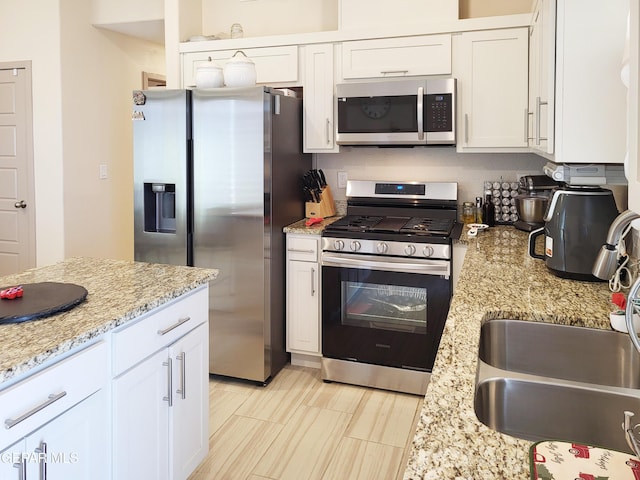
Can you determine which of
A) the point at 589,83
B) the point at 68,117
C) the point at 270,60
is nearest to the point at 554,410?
the point at 589,83

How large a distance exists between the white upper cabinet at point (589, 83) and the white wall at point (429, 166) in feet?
5.56

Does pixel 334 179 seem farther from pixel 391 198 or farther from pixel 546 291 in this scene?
pixel 546 291

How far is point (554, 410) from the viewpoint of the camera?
131 centimetres

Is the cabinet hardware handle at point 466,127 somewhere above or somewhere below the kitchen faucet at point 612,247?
above

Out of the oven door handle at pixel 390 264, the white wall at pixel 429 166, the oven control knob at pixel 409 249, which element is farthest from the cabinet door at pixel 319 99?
the oven control knob at pixel 409 249

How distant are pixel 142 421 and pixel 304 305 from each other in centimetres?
168

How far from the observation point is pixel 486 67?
3.07m

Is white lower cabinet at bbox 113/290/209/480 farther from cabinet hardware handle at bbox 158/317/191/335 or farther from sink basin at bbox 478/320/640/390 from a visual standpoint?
sink basin at bbox 478/320/640/390

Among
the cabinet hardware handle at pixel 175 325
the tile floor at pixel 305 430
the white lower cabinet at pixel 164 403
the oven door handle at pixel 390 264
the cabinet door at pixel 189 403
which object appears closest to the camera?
the white lower cabinet at pixel 164 403

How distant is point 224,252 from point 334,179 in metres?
1.06

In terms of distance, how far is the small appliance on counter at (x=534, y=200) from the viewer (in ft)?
9.67

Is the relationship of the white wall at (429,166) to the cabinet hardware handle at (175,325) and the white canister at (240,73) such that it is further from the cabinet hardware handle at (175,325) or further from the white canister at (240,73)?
the cabinet hardware handle at (175,325)

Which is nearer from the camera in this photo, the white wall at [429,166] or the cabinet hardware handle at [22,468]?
the cabinet hardware handle at [22,468]

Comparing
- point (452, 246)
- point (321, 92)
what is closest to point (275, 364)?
point (452, 246)
